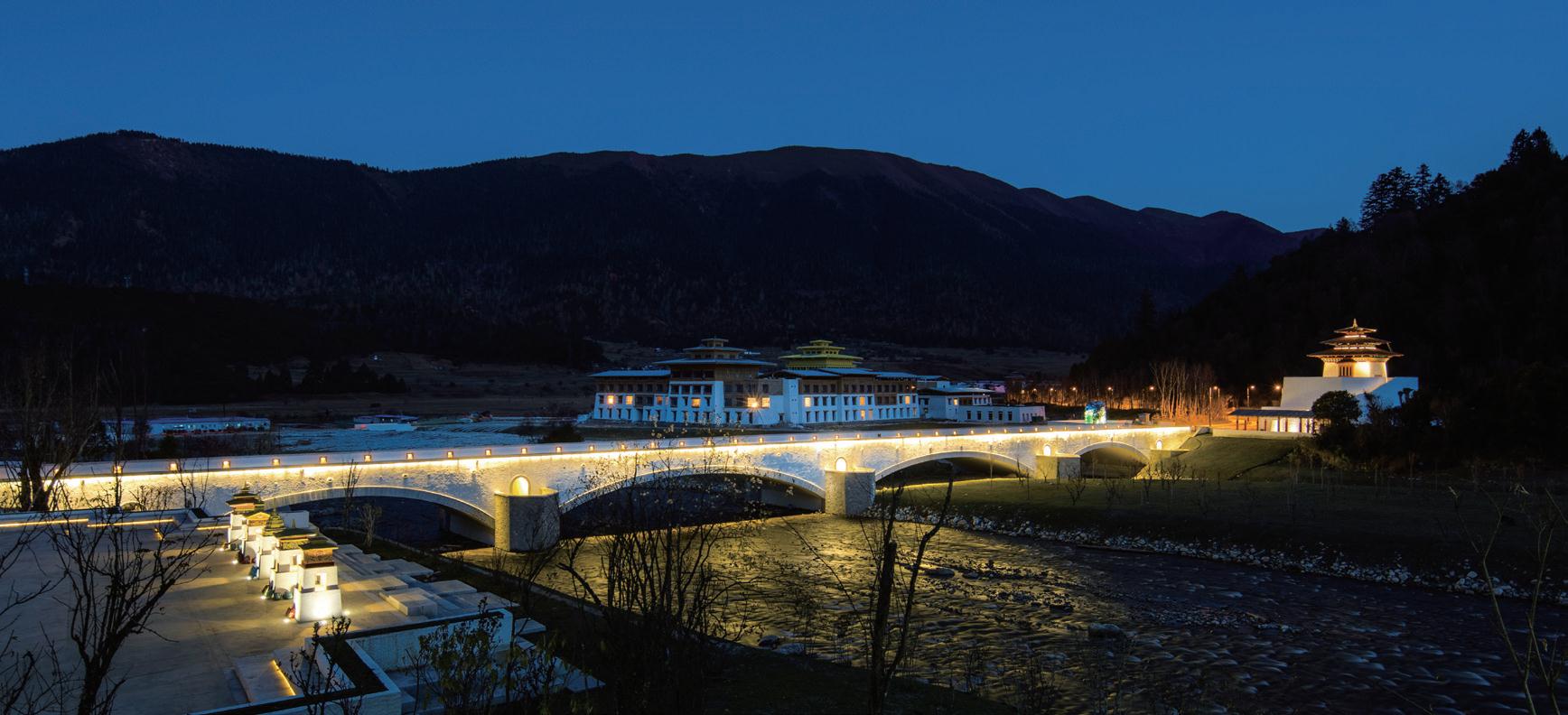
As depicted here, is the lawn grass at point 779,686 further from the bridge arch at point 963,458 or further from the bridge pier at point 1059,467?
the bridge pier at point 1059,467

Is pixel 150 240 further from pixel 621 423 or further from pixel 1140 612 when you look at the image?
pixel 1140 612

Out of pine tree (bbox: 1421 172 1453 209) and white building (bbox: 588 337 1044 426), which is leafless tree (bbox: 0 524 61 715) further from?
pine tree (bbox: 1421 172 1453 209)

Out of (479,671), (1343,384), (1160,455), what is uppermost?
(1343,384)

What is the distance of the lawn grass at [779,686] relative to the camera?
14.4m

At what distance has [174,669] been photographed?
12227mm

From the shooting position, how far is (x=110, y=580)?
44.9ft

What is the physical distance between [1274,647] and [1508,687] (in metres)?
4.40

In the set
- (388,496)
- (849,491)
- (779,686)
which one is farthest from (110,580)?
(849,491)

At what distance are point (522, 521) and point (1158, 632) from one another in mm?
21637

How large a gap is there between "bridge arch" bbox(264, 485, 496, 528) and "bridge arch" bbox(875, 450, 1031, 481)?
67.4 feet

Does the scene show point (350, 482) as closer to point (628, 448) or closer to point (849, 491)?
point (628, 448)

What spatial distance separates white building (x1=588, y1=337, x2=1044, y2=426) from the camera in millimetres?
88625

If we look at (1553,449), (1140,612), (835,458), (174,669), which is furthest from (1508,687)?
(1553,449)

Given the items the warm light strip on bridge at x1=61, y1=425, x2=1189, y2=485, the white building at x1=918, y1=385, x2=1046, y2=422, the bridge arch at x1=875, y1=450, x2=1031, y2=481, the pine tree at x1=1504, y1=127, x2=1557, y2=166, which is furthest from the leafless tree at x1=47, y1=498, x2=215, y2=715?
the pine tree at x1=1504, y1=127, x2=1557, y2=166
